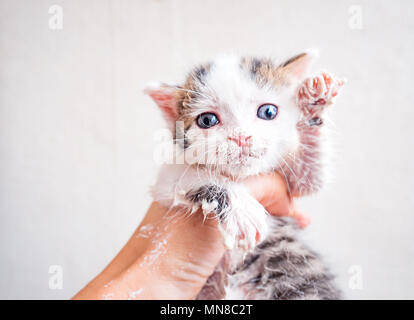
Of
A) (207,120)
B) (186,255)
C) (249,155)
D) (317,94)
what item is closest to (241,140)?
(249,155)

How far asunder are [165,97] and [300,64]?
18.7 inches

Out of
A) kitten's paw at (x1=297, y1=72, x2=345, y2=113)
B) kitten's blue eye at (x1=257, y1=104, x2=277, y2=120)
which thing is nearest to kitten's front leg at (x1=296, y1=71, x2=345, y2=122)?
kitten's paw at (x1=297, y1=72, x2=345, y2=113)

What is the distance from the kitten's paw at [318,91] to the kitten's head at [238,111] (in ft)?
0.12

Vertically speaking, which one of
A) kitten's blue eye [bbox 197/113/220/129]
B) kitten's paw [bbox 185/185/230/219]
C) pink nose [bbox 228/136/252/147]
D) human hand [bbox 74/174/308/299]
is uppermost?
kitten's blue eye [bbox 197/113/220/129]

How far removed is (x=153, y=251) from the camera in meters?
1.09

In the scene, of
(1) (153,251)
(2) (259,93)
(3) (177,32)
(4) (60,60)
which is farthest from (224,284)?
(4) (60,60)

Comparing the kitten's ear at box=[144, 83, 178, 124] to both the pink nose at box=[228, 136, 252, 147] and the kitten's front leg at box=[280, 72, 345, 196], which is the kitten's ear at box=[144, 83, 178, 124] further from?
the kitten's front leg at box=[280, 72, 345, 196]

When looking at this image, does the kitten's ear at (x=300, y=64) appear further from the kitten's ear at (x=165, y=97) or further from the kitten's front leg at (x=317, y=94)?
the kitten's ear at (x=165, y=97)

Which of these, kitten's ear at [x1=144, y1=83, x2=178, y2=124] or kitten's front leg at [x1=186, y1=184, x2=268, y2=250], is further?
kitten's ear at [x1=144, y1=83, x2=178, y2=124]

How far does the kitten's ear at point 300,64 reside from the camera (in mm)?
1101

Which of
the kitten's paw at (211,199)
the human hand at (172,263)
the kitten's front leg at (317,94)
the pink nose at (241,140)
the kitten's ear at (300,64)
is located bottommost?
the human hand at (172,263)

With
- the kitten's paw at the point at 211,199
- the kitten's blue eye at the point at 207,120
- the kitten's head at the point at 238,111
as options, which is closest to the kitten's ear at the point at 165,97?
the kitten's head at the point at 238,111

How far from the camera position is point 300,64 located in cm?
112

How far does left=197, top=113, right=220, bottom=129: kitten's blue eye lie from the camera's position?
104 cm
